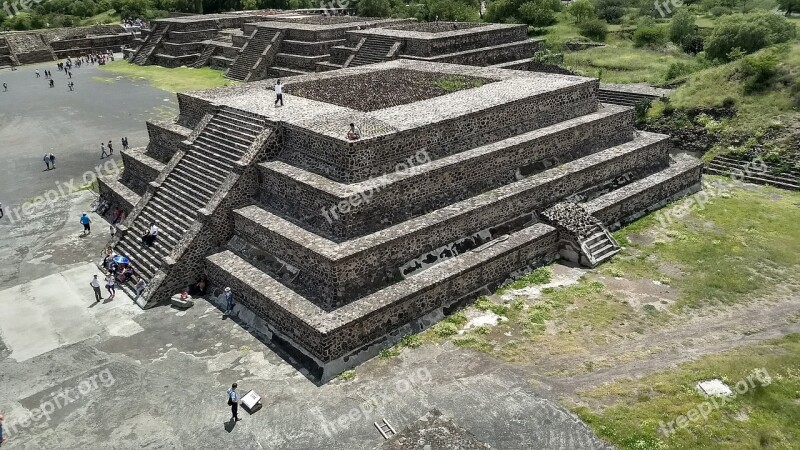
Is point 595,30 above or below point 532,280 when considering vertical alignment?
above

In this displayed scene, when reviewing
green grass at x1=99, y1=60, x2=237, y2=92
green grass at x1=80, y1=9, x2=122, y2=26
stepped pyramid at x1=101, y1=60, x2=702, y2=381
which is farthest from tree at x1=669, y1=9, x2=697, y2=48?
green grass at x1=80, y1=9, x2=122, y2=26

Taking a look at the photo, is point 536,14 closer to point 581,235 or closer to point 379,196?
point 581,235

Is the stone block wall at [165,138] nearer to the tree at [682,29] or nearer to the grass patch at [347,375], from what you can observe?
the grass patch at [347,375]

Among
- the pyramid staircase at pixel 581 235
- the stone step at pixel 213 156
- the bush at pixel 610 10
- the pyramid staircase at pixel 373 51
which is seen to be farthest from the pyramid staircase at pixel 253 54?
the bush at pixel 610 10

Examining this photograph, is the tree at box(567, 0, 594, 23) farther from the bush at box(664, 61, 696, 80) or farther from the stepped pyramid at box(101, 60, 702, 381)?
the stepped pyramid at box(101, 60, 702, 381)

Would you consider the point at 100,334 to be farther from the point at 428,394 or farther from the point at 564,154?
the point at 564,154

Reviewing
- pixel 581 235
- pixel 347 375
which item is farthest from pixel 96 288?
pixel 581 235
